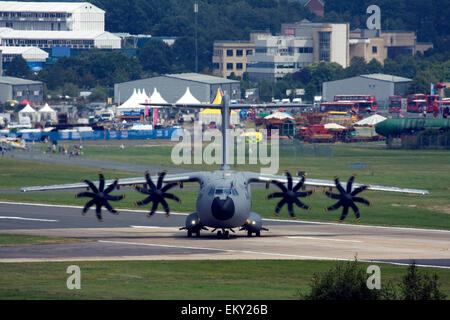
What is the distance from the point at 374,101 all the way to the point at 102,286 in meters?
163

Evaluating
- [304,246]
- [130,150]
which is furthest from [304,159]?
[304,246]

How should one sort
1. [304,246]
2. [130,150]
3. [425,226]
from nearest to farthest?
[304,246], [425,226], [130,150]

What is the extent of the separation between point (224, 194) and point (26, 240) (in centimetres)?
1273

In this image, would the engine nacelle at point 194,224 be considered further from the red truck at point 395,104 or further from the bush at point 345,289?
the red truck at point 395,104

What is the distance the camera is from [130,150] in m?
125

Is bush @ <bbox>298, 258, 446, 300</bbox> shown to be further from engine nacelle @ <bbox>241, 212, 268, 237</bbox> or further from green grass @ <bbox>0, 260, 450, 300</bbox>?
engine nacelle @ <bbox>241, 212, 268, 237</bbox>

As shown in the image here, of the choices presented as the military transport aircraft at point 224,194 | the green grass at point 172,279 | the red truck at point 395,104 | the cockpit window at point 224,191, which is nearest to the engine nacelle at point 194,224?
the military transport aircraft at point 224,194

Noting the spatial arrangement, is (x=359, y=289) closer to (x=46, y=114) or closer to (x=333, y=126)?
(x=333, y=126)

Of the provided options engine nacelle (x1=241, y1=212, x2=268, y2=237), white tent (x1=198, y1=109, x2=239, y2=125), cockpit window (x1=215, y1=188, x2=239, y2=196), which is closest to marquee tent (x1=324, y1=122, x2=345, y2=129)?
white tent (x1=198, y1=109, x2=239, y2=125)

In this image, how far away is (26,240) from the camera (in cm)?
5225

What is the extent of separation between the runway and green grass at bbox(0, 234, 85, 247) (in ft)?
4.19

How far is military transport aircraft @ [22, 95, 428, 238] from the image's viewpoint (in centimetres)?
4900

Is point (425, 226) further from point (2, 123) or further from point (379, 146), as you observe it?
point (2, 123)

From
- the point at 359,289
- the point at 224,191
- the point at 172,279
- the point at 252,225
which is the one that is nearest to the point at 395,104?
the point at 252,225
